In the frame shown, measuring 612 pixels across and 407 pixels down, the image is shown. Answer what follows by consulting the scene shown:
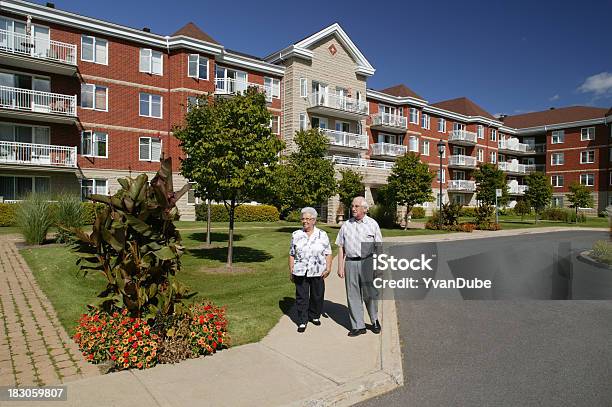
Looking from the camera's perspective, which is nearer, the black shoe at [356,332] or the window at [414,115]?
the black shoe at [356,332]

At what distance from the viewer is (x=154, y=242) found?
511 cm

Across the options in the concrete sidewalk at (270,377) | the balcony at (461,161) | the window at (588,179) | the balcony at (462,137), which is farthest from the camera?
the window at (588,179)

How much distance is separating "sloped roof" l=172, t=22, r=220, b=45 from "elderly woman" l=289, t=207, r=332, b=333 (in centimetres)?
2746

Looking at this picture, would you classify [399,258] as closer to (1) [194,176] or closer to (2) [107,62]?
(1) [194,176]

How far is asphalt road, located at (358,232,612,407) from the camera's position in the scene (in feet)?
14.0

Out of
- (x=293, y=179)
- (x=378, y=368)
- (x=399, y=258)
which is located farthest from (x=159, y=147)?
(x=378, y=368)

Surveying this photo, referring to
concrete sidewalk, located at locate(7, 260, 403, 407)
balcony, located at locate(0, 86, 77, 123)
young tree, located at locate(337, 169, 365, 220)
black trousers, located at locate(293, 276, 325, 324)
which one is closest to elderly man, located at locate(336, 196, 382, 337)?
concrete sidewalk, located at locate(7, 260, 403, 407)

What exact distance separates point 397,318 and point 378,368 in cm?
251

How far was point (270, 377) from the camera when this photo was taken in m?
4.48

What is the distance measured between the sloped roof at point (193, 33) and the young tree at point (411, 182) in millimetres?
16510

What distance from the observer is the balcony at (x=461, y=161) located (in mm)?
50344

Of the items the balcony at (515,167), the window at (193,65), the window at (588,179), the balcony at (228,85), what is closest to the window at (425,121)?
the balcony at (515,167)

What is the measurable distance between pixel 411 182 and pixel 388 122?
1697cm

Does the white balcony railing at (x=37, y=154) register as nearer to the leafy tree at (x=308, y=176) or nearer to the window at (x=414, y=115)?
the leafy tree at (x=308, y=176)
